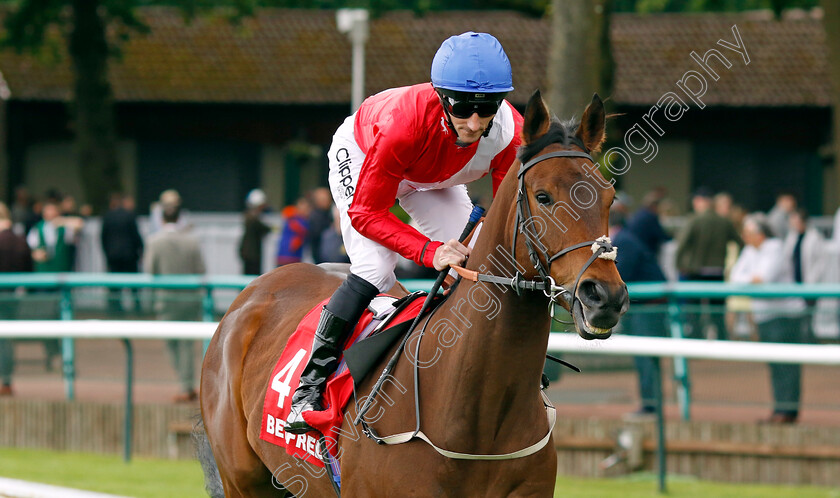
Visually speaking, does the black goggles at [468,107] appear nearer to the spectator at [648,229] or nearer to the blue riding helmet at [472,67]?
the blue riding helmet at [472,67]

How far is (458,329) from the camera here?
367 cm

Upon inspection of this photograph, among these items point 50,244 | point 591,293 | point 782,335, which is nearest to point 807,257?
point 782,335

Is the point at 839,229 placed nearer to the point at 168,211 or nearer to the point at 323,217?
the point at 323,217

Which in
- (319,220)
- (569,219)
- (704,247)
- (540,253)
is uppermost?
(569,219)

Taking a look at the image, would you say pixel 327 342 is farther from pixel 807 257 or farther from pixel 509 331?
pixel 807 257

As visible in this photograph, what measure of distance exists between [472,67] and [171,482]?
15.5ft

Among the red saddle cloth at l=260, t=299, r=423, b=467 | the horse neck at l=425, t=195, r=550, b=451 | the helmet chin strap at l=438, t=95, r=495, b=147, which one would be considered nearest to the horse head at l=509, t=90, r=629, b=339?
the horse neck at l=425, t=195, r=550, b=451

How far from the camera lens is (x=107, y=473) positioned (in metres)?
7.76

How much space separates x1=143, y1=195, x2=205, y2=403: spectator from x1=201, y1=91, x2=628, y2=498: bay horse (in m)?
5.16

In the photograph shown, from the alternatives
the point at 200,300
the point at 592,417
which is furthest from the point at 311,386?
the point at 200,300

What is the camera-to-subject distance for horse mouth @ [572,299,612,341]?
304cm

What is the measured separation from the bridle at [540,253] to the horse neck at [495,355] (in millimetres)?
72

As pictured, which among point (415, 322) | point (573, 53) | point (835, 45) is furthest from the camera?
point (835, 45)

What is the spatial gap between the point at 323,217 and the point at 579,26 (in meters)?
4.12
